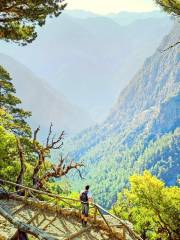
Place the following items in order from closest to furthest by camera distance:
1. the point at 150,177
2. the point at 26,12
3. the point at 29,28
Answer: the point at 26,12 → the point at 29,28 → the point at 150,177

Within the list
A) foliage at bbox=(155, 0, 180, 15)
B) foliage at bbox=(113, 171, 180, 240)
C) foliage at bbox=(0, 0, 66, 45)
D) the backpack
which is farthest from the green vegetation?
foliage at bbox=(155, 0, 180, 15)

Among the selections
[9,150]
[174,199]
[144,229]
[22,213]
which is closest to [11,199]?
[22,213]

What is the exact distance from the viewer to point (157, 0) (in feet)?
87.5

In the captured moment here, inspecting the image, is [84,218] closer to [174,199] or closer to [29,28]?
[29,28]

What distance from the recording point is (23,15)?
24844mm

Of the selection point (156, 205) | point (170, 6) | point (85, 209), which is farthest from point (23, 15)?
point (156, 205)

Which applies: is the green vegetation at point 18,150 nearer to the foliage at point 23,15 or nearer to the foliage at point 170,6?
the foliage at point 23,15

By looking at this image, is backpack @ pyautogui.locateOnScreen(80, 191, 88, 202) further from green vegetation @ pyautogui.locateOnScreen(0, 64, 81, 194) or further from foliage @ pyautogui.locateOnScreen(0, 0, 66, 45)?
foliage @ pyautogui.locateOnScreen(0, 0, 66, 45)

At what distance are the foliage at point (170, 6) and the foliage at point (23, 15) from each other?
618cm

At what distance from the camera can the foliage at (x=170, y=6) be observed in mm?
25469

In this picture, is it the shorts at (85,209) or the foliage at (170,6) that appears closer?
the shorts at (85,209)

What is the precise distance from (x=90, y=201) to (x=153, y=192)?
21052mm

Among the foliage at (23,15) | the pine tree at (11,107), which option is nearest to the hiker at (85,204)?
the foliage at (23,15)

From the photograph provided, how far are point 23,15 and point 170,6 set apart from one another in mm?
9034
